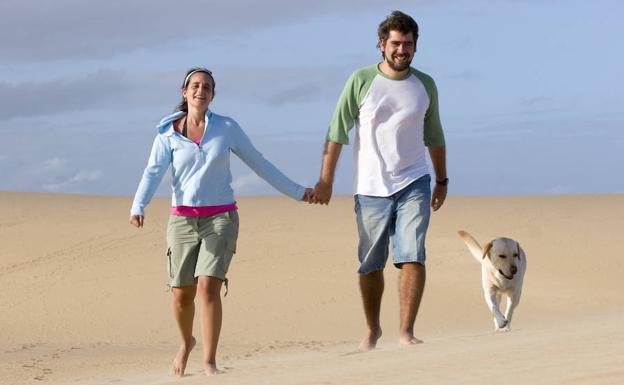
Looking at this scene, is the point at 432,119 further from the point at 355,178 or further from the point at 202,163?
the point at 202,163

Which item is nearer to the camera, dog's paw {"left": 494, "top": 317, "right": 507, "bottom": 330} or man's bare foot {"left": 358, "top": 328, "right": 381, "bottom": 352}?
man's bare foot {"left": 358, "top": 328, "right": 381, "bottom": 352}

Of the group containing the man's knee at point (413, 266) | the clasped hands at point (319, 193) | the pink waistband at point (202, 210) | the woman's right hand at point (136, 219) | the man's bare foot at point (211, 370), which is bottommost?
the man's bare foot at point (211, 370)

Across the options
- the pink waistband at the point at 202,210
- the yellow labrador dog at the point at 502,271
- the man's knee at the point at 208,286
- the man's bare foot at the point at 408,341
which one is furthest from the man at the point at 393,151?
the yellow labrador dog at the point at 502,271

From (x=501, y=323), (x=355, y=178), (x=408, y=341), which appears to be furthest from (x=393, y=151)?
(x=501, y=323)

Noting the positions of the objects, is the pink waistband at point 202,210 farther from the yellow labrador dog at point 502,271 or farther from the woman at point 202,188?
the yellow labrador dog at point 502,271

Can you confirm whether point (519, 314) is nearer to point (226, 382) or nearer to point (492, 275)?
point (492, 275)

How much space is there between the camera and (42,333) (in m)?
13.4

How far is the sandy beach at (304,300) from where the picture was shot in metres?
6.60

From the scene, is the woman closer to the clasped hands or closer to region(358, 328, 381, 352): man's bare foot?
the clasped hands

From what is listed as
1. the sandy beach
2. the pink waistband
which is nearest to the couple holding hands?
the pink waistband

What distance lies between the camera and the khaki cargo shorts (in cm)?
725

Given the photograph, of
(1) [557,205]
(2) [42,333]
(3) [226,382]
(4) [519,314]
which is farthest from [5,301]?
(1) [557,205]

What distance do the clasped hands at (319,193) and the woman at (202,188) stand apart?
30cm

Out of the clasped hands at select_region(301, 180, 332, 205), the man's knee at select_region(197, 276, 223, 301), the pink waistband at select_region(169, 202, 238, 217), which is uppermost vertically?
the clasped hands at select_region(301, 180, 332, 205)
